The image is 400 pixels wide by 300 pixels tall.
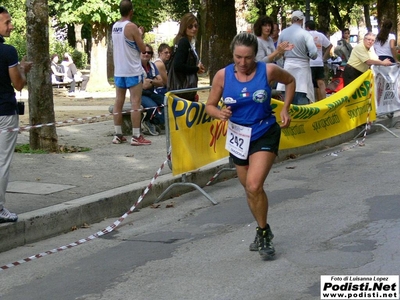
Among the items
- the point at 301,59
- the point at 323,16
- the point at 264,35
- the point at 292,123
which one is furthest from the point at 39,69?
the point at 323,16

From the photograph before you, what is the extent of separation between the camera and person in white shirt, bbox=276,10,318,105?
13859 millimetres

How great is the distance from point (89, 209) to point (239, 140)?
2398 millimetres

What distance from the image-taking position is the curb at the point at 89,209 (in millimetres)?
7730

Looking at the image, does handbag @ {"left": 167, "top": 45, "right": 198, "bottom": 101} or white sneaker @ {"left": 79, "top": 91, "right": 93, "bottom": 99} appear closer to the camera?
handbag @ {"left": 167, "top": 45, "right": 198, "bottom": 101}

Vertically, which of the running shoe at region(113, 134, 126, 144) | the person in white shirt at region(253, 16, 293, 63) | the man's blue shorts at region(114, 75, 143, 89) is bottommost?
the running shoe at region(113, 134, 126, 144)

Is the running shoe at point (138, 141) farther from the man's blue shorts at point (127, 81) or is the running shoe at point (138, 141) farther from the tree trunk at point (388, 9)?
the tree trunk at point (388, 9)

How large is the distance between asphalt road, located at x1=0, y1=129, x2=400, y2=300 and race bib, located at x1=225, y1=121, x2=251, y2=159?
848 mm

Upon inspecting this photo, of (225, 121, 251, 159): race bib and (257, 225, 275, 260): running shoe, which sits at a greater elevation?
(225, 121, 251, 159): race bib

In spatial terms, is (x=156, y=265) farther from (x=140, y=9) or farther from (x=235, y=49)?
(x=140, y=9)

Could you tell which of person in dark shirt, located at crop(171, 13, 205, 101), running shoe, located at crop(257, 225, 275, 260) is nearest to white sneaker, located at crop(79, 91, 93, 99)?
person in dark shirt, located at crop(171, 13, 205, 101)

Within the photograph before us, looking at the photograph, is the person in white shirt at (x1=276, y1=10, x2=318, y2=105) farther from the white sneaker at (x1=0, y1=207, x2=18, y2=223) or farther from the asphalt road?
the white sneaker at (x1=0, y1=207, x2=18, y2=223)

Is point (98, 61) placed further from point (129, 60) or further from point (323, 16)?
point (129, 60)

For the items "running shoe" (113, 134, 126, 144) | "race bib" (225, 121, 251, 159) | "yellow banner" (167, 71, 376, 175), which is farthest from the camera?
"running shoe" (113, 134, 126, 144)

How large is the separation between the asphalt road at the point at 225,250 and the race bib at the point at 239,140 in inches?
33.4
